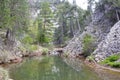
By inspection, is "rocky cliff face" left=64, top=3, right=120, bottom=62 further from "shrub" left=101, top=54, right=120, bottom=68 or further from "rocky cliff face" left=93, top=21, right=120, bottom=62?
"shrub" left=101, top=54, right=120, bottom=68

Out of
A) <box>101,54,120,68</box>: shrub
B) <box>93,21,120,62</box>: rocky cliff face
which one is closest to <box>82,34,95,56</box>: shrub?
<box>93,21,120,62</box>: rocky cliff face

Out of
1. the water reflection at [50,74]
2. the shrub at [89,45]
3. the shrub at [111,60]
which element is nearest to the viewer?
the water reflection at [50,74]

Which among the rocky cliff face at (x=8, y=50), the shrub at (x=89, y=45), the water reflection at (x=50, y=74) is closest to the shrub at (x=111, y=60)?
the water reflection at (x=50, y=74)

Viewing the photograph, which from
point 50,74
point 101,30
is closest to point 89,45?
point 101,30

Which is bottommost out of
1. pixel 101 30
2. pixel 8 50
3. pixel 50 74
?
pixel 8 50

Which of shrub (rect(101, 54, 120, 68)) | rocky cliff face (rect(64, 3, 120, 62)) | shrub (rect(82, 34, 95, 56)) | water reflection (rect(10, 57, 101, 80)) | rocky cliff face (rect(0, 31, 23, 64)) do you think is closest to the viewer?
water reflection (rect(10, 57, 101, 80))

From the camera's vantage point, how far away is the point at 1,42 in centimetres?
3669

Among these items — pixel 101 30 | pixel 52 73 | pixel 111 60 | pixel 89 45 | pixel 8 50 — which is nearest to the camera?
pixel 52 73

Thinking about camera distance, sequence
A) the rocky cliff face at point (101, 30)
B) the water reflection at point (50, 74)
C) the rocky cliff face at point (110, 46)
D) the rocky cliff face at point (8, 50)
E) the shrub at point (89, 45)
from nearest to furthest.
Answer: the water reflection at point (50, 74), the rocky cliff face at point (110, 46), the rocky cliff face at point (8, 50), the rocky cliff face at point (101, 30), the shrub at point (89, 45)

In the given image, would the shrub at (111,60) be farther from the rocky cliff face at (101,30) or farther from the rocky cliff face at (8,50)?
the rocky cliff face at (8,50)

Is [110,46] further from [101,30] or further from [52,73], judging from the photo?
[101,30]

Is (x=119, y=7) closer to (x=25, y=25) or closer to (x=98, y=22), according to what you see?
(x=98, y=22)

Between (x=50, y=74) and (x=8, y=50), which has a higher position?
(x=50, y=74)

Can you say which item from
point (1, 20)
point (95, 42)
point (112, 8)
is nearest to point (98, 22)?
point (112, 8)
